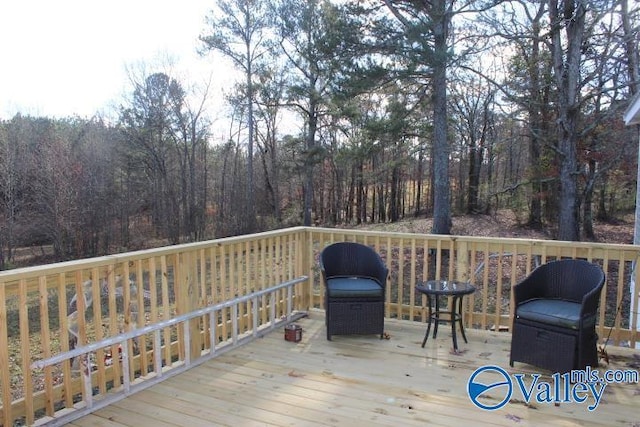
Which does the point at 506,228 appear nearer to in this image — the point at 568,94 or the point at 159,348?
the point at 568,94

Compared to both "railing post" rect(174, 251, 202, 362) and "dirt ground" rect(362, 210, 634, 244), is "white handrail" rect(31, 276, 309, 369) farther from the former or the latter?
"dirt ground" rect(362, 210, 634, 244)

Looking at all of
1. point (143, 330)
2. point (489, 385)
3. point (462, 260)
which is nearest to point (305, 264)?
point (462, 260)

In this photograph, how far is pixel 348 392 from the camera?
2818 millimetres

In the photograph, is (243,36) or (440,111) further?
(243,36)

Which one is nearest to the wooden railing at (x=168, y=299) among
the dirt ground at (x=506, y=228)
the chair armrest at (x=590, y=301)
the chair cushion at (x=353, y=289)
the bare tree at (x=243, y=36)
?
the chair cushion at (x=353, y=289)

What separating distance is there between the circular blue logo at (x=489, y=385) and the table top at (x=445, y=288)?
23.4 inches

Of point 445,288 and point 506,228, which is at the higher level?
point 445,288

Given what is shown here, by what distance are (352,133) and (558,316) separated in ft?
41.2

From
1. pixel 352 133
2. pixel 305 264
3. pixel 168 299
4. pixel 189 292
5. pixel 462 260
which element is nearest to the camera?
pixel 168 299

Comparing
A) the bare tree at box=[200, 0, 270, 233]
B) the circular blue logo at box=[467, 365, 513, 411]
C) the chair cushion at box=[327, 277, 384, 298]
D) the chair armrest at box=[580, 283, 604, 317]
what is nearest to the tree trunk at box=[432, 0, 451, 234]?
the chair cushion at box=[327, 277, 384, 298]

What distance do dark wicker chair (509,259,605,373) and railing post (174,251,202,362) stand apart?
7.89 feet

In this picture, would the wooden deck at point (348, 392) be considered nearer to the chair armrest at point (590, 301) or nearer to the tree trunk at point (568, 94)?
the chair armrest at point (590, 301)

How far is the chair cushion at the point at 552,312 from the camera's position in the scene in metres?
2.88

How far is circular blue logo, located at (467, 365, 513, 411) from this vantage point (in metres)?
2.67
